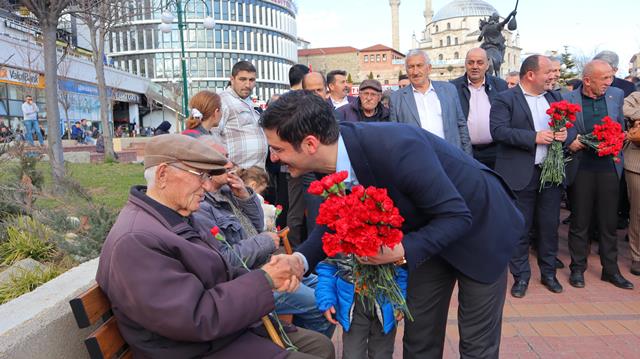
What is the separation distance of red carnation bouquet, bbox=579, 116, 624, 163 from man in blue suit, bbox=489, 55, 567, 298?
0.42m

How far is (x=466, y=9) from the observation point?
4082 inches

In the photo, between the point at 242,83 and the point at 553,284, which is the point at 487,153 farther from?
the point at 242,83

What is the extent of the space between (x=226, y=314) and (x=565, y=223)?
6605mm

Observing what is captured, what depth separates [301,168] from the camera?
2.07 metres

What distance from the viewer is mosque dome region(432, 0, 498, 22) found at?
4050 inches

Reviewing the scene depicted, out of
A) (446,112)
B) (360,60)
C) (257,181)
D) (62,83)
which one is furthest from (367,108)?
(360,60)

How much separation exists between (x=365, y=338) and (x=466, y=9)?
111586 mm

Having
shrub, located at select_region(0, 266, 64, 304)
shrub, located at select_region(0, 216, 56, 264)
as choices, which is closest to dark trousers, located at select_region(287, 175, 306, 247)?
shrub, located at select_region(0, 216, 56, 264)

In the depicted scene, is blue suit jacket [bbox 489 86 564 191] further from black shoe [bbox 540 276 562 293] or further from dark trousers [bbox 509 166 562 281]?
black shoe [bbox 540 276 562 293]

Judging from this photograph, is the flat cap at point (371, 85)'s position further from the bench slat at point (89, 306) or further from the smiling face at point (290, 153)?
the bench slat at point (89, 306)

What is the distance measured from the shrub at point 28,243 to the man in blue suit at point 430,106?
347cm

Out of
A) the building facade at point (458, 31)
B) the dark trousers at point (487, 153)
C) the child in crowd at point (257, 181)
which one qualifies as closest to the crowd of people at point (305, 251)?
the child in crowd at point (257, 181)

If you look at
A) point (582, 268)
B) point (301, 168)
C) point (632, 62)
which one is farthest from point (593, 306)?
point (632, 62)

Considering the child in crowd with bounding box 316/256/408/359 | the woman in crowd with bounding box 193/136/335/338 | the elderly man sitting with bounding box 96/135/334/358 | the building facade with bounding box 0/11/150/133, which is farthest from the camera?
the building facade with bounding box 0/11/150/133
